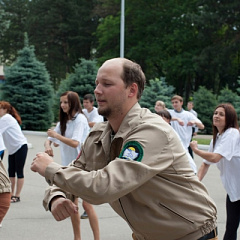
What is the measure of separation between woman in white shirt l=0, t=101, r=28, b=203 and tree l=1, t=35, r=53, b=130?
1963 centimetres

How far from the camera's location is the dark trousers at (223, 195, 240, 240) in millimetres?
5218

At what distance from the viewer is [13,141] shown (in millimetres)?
8758

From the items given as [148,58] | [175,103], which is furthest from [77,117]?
[148,58]

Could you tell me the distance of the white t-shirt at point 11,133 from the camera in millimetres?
8492

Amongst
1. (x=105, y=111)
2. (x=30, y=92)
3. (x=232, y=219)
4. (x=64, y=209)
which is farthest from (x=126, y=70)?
(x=30, y=92)

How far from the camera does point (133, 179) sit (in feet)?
7.41

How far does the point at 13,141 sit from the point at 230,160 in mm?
4638

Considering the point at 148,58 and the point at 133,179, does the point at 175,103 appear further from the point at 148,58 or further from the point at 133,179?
the point at 148,58

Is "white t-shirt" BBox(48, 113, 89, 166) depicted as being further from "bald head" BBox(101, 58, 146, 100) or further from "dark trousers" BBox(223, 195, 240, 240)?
"bald head" BBox(101, 58, 146, 100)

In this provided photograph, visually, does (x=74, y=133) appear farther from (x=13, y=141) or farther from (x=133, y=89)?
(x=133, y=89)

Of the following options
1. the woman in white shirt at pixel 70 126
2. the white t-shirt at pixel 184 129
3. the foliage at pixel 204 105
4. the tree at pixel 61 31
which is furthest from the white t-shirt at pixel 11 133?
the tree at pixel 61 31

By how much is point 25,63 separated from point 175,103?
Result: 19.2m

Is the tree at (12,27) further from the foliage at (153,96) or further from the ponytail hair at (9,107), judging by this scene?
the ponytail hair at (9,107)

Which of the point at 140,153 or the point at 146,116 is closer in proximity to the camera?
the point at 140,153
